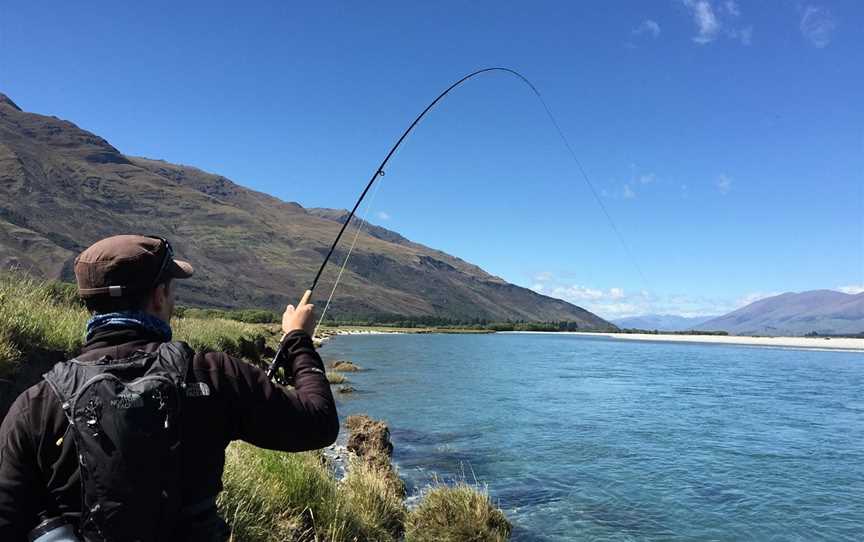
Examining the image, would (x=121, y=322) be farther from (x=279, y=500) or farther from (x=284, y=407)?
(x=279, y=500)

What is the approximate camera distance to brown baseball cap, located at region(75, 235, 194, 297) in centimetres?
239

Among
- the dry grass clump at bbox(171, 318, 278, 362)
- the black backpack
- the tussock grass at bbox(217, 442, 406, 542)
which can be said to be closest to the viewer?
the black backpack

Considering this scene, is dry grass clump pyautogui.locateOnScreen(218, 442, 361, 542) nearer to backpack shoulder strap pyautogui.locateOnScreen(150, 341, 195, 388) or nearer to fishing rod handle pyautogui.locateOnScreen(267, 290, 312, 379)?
fishing rod handle pyautogui.locateOnScreen(267, 290, 312, 379)

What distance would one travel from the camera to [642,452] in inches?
683

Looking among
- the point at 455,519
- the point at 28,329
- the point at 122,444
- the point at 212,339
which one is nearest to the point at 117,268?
the point at 122,444

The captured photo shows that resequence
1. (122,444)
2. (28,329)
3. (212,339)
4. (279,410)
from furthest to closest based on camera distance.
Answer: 1. (212,339)
2. (28,329)
3. (279,410)
4. (122,444)

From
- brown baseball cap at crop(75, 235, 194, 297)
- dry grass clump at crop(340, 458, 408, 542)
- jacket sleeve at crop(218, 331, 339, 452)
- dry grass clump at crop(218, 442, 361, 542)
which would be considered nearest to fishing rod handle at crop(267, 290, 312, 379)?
jacket sleeve at crop(218, 331, 339, 452)

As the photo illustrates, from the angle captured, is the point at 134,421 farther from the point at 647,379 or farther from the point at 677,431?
the point at 647,379

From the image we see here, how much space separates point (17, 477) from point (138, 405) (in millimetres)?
542

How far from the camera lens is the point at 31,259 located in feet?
474

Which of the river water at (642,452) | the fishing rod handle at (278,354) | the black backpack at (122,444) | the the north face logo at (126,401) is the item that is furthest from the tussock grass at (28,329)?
the river water at (642,452)

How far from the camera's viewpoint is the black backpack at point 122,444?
6.89 feet

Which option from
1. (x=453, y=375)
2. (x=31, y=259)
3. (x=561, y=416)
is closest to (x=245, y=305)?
(x=31, y=259)

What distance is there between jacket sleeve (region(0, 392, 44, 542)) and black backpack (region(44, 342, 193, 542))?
0.19 meters
